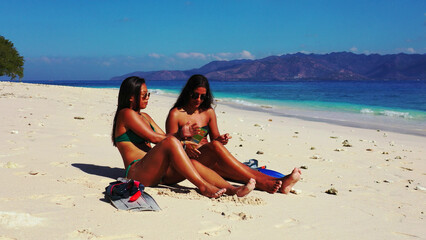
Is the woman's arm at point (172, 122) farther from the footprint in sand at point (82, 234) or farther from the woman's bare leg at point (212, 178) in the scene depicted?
the footprint in sand at point (82, 234)

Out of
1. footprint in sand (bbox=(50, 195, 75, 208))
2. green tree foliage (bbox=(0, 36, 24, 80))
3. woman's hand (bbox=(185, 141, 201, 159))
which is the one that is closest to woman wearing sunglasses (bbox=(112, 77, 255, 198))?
woman's hand (bbox=(185, 141, 201, 159))

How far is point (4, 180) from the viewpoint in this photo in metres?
4.05

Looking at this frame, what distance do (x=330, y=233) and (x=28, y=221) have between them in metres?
2.54

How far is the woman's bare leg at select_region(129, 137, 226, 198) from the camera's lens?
388cm

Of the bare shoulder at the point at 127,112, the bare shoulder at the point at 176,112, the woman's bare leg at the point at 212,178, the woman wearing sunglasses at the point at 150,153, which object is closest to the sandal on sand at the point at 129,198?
the woman wearing sunglasses at the point at 150,153

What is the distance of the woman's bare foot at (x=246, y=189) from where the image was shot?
3.94 meters

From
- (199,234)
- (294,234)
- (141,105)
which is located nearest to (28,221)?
(199,234)

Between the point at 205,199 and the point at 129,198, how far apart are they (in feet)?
2.89

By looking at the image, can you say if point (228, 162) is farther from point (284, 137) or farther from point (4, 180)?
point (284, 137)

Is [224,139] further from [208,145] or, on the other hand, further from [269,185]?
[269,185]

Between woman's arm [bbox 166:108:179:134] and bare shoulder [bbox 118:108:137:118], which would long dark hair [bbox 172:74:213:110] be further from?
bare shoulder [bbox 118:108:137:118]

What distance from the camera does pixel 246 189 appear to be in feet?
13.0

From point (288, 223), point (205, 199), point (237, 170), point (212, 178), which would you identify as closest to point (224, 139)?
point (237, 170)

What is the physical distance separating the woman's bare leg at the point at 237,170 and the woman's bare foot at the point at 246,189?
1.56 ft
